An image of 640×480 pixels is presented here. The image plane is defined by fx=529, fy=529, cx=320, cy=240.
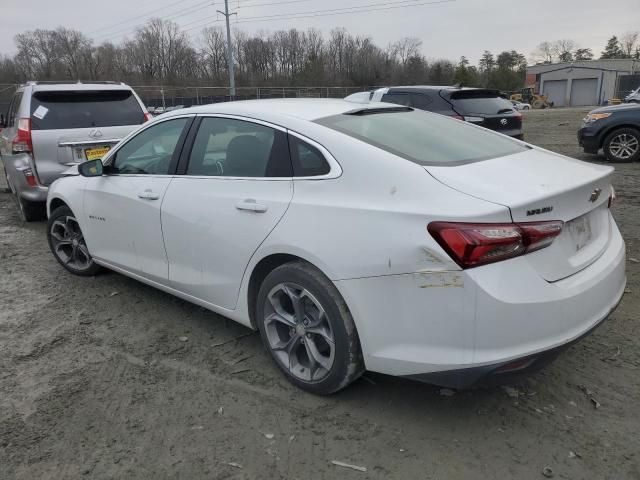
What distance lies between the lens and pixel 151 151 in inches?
160

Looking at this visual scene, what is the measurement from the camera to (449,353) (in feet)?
7.64

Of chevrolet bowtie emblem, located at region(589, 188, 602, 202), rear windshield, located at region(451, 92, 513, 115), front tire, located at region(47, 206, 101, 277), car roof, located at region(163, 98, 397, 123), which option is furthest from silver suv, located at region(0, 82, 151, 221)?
chevrolet bowtie emblem, located at region(589, 188, 602, 202)

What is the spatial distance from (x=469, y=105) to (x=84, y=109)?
6.12m

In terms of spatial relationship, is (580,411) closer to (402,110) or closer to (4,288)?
(402,110)

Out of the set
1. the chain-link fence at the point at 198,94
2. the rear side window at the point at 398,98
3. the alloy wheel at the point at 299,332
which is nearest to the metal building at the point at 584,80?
the chain-link fence at the point at 198,94

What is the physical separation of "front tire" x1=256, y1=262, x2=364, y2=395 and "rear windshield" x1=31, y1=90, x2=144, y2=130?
16.1ft

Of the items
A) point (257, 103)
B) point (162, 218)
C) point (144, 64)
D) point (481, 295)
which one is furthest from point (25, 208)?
point (144, 64)

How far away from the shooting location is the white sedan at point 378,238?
89.3 inches

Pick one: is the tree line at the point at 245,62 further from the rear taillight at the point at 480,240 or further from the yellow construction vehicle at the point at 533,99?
the rear taillight at the point at 480,240

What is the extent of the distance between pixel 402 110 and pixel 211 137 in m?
1.32

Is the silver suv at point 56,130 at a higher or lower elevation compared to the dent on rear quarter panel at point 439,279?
higher

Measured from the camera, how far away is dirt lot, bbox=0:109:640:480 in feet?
8.04

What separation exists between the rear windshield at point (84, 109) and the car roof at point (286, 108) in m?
3.59

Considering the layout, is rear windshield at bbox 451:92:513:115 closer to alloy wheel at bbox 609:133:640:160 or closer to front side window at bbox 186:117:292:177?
alloy wheel at bbox 609:133:640:160
